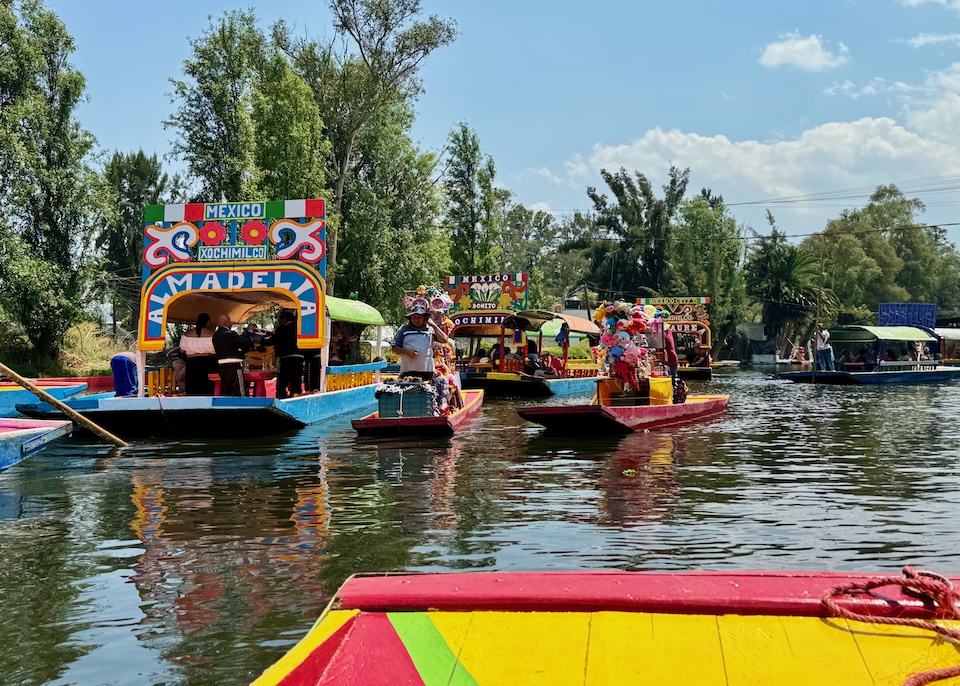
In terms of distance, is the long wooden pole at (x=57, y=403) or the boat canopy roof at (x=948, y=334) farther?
the boat canopy roof at (x=948, y=334)

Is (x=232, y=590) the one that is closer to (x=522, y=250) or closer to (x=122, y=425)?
(x=122, y=425)

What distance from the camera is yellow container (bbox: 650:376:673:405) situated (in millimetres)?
17156

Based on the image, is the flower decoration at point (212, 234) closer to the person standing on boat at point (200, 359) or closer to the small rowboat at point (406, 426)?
the person standing on boat at point (200, 359)

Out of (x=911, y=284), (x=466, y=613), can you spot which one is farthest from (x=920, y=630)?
(x=911, y=284)

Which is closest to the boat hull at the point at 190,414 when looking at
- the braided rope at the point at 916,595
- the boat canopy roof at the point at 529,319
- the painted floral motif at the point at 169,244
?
the painted floral motif at the point at 169,244

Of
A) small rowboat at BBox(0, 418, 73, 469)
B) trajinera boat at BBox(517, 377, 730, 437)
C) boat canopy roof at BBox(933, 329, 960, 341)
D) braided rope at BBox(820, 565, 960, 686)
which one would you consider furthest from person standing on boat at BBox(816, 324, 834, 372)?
braided rope at BBox(820, 565, 960, 686)

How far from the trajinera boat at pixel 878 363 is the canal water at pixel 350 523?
778 inches

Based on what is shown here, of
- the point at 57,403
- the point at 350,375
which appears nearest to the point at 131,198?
the point at 350,375

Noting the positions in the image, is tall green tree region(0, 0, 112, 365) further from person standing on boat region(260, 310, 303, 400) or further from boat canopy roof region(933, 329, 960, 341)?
boat canopy roof region(933, 329, 960, 341)

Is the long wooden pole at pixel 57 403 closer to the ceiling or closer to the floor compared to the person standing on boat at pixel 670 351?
closer to the floor

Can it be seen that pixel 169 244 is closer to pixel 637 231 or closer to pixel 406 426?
pixel 406 426

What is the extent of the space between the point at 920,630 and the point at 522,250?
8335 cm

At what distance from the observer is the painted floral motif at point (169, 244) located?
55.2 ft

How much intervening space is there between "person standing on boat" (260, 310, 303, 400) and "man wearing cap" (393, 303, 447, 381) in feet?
12.3
